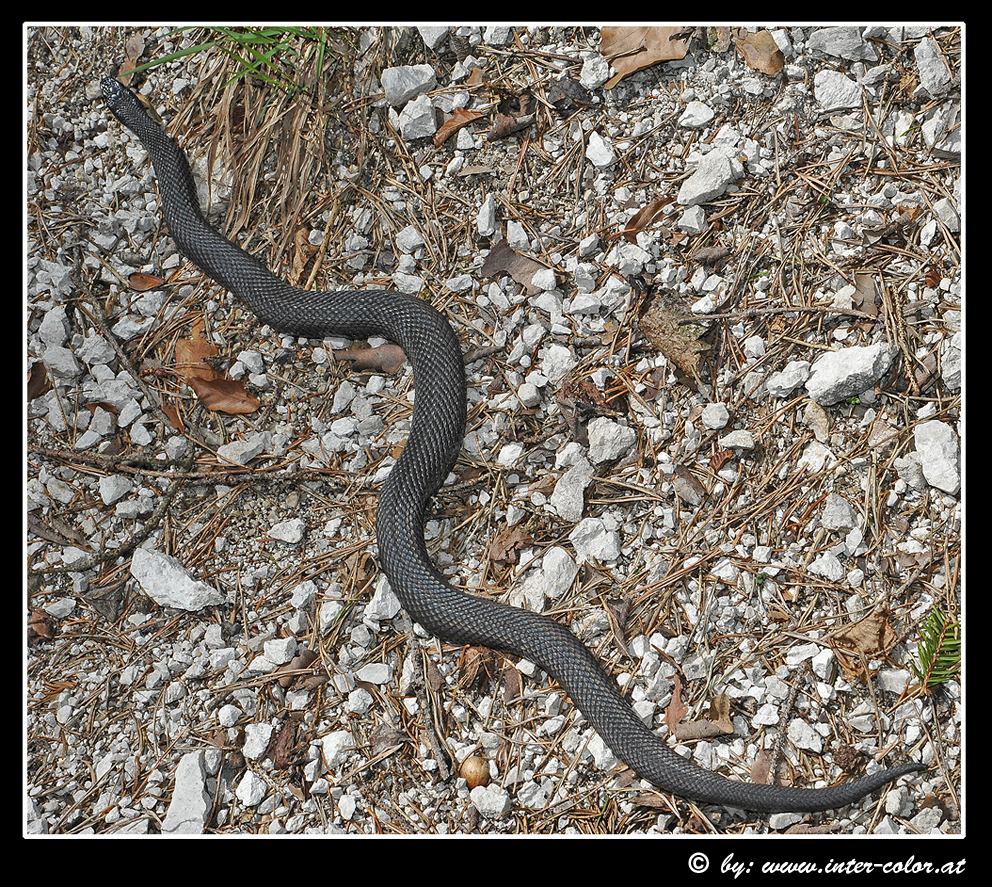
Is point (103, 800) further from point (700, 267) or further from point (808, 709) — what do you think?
point (700, 267)

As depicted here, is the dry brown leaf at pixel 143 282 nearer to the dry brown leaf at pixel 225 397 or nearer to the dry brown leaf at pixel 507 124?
the dry brown leaf at pixel 225 397

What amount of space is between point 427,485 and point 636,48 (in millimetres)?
2102

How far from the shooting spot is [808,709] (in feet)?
8.71

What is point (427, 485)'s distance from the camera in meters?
2.92

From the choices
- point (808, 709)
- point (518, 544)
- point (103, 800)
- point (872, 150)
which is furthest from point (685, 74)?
point (103, 800)

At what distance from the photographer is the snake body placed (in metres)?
2.58

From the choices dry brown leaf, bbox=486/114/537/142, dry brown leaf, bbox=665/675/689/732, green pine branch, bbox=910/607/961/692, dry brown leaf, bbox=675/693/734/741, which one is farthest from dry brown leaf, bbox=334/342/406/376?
green pine branch, bbox=910/607/961/692

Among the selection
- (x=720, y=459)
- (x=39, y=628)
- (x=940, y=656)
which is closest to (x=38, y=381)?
(x=39, y=628)

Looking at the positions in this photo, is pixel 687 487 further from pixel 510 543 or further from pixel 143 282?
pixel 143 282

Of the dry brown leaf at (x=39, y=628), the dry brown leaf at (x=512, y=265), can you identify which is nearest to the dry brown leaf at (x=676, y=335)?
the dry brown leaf at (x=512, y=265)

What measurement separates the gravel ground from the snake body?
0.10 metres

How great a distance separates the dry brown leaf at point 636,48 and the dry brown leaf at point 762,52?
0.25m

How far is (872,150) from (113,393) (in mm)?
3455

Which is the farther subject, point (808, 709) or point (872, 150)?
point (872, 150)
